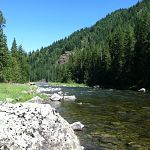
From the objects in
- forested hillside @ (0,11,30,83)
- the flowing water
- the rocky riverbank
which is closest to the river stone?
the rocky riverbank

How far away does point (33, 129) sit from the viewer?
1436 centimetres

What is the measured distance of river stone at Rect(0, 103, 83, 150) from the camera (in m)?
13.5

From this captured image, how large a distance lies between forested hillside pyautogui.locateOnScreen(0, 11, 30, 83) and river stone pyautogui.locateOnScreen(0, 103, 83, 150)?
7471 centimetres

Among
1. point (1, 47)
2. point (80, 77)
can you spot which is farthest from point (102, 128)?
point (80, 77)

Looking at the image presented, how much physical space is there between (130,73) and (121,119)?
7195 centimetres

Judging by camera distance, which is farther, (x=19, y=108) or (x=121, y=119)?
(x=121, y=119)

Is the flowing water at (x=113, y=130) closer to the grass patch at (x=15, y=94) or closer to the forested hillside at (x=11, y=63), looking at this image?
the grass patch at (x=15, y=94)

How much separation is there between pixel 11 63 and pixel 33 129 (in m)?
98.8

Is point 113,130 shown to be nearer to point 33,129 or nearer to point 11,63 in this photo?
point 33,129

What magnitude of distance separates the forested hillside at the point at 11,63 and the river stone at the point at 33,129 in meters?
74.7

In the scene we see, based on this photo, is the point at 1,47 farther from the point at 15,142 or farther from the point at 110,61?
the point at 15,142

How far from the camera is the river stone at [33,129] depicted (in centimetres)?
1355

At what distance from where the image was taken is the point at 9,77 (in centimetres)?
10456

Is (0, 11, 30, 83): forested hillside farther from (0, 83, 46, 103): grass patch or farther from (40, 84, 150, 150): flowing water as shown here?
(40, 84, 150, 150): flowing water
